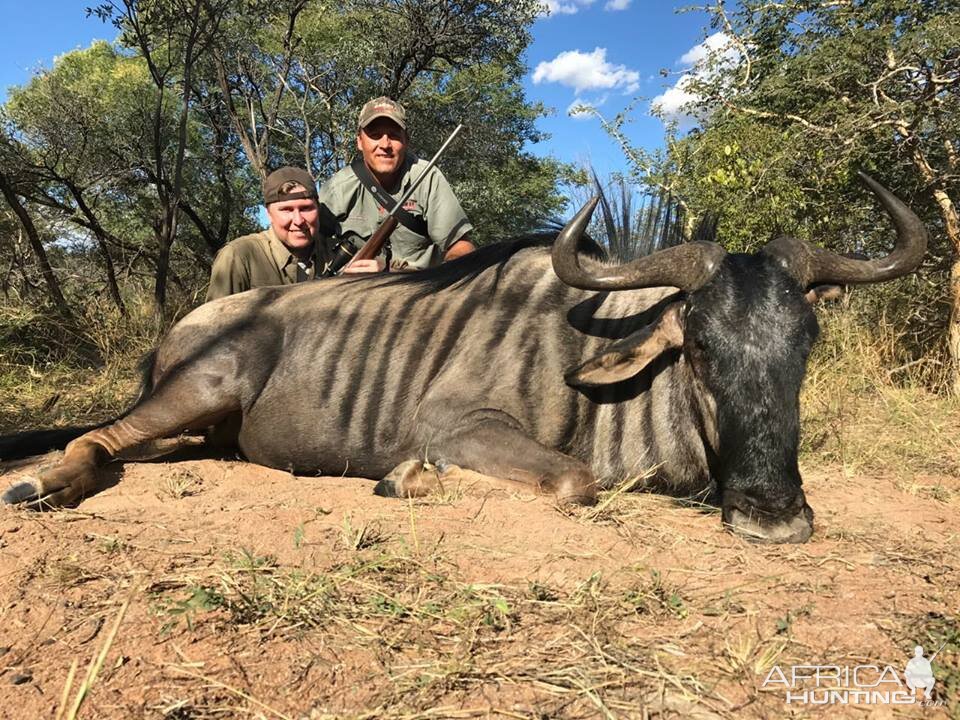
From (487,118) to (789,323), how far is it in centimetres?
1605

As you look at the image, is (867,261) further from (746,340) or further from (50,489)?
(50,489)

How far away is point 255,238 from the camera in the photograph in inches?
189

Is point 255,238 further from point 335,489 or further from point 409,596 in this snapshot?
point 409,596

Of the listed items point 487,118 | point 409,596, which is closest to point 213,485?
point 409,596

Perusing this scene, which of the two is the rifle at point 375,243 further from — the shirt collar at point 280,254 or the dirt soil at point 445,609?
the dirt soil at point 445,609

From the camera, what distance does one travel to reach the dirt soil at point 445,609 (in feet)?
4.45

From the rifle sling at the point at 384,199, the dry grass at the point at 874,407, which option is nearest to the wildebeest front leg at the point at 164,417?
the rifle sling at the point at 384,199

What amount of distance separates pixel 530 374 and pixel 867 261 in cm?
152

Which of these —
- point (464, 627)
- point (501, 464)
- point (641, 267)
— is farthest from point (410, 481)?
point (641, 267)

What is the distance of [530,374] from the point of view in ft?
9.86

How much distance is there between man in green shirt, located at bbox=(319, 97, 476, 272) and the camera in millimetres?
5285

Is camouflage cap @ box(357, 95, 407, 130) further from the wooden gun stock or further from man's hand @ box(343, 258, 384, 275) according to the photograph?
man's hand @ box(343, 258, 384, 275)

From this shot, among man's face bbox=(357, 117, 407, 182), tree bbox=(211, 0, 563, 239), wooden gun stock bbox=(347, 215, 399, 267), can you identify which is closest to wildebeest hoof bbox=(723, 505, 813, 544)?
wooden gun stock bbox=(347, 215, 399, 267)

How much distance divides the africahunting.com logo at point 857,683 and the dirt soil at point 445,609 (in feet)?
0.09
